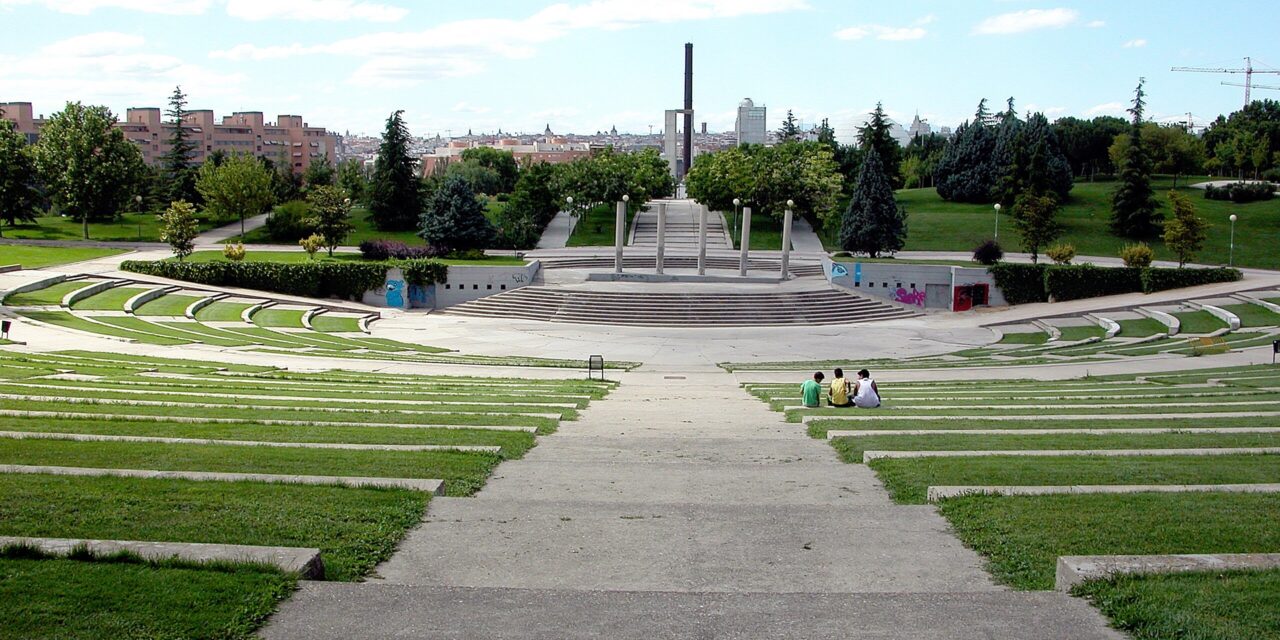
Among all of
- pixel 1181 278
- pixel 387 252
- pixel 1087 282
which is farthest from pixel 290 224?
pixel 1181 278

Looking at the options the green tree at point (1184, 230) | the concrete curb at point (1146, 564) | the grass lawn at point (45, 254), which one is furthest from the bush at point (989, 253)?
the concrete curb at point (1146, 564)

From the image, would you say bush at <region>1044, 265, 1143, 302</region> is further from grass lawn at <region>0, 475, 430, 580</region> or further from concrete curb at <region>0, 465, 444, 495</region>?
grass lawn at <region>0, 475, 430, 580</region>

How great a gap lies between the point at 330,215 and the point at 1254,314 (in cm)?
4442

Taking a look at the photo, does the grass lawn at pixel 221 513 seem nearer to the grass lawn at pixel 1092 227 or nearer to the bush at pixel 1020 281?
the bush at pixel 1020 281

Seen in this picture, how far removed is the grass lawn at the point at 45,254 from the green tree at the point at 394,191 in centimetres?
1681

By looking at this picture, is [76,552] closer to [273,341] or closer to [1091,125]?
[273,341]

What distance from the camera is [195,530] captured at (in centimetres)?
804

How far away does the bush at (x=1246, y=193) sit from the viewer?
76188mm

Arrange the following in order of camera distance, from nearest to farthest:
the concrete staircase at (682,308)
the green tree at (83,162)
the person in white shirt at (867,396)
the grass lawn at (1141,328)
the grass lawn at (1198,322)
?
1. the person in white shirt at (867,396)
2. the grass lawn at (1198,322)
3. the grass lawn at (1141,328)
4. the concrete staircase at (682,308)
5. the green tree at (83,162)

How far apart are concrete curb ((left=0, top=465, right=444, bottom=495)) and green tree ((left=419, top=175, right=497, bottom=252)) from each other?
50274 mm

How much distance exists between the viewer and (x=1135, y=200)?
67.2 metres

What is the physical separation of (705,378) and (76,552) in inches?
926

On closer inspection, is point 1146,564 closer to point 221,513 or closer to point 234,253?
point 221,513

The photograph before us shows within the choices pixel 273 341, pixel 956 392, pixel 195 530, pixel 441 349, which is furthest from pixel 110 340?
pixel 195 530
